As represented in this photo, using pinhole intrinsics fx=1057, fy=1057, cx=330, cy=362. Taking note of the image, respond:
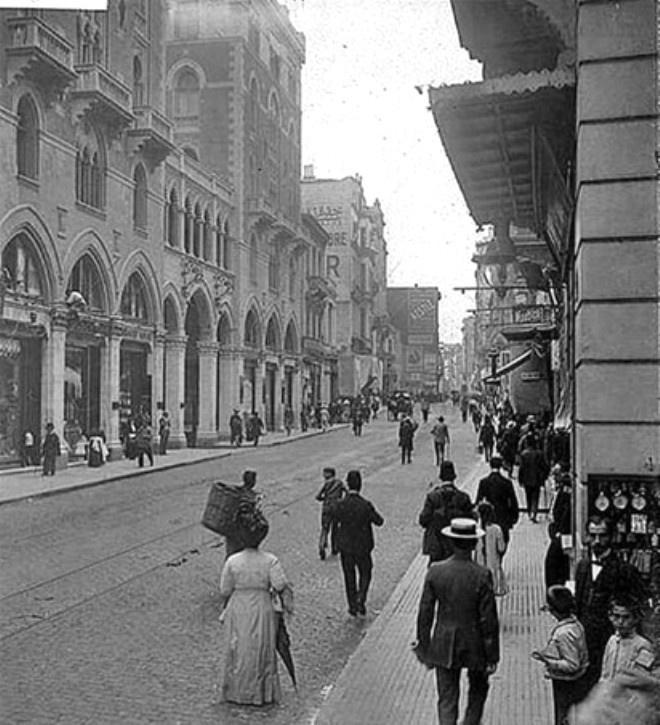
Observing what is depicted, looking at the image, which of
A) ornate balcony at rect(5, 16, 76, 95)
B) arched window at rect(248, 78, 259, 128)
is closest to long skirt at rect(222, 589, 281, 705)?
ornate balcony at rect(5, 16, 76, 95)

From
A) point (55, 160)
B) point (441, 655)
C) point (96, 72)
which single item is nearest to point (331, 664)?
point (441, 655)

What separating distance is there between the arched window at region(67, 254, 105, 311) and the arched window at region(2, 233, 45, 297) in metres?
2.08

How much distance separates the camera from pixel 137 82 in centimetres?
3694

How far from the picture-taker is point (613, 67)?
7.19m

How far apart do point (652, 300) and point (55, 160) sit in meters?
24.7

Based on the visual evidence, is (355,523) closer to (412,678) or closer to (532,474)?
(412,678)

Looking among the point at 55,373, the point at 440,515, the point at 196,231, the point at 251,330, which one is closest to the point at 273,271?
the point at 251,330

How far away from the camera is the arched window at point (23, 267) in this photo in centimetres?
2683

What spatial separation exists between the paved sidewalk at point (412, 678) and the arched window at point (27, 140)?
19831mm

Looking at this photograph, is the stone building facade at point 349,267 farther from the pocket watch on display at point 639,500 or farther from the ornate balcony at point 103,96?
the pocket watch on display at point 639,500

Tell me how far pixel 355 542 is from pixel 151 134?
86.3 feet

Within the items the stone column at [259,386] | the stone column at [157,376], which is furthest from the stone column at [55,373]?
the stone column at [259,386]

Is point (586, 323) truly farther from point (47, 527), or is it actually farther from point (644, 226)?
point (47, 527)

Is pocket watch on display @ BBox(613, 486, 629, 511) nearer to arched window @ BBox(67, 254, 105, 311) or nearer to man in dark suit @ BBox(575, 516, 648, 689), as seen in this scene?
man in dark suit @ BBox(575, 516, 648, 689)
